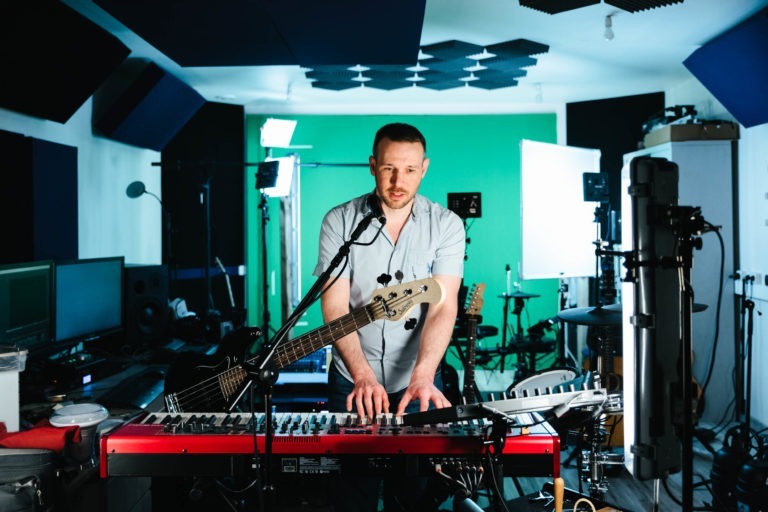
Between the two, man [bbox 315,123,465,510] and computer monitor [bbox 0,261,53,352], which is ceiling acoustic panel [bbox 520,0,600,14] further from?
computer monitor [bbox 0,261,53,352]

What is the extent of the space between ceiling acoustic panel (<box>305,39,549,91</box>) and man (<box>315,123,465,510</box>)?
3051 mm

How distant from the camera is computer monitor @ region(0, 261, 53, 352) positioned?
2922 millimetres

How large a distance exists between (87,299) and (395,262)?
205 centimetres

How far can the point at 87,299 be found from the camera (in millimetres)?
3688

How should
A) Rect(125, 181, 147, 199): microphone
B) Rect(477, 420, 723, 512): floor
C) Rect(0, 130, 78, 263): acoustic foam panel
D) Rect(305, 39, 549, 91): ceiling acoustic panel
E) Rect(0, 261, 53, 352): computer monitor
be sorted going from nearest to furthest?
Rect(0, 261, 53, 352): computer monitor
Rect(477, 420, 723, 512): floor
Rect(0, 130, 78, 263): acoustic foam panel
Rect(125, 181, 147, 199): microphone
Rect(305, 39, 549, 91): ceiling acoustic panel

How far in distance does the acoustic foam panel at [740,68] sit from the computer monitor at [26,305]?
4517 millimetres

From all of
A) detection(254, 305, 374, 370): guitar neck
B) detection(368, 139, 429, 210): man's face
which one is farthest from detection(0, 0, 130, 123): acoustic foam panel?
detection(254, 305, 374, 370): guitar neck

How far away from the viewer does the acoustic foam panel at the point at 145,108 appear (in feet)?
18.4

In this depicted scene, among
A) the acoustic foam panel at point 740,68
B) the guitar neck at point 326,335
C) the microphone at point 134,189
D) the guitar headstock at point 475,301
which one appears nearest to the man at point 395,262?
the guitar neck at point 326,335

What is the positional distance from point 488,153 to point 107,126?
15.2ft

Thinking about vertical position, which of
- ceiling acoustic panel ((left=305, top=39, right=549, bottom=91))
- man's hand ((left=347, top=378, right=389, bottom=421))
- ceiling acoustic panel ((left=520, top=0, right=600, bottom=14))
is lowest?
man's hand ((left=347, top=378, right=389, bottom=421))

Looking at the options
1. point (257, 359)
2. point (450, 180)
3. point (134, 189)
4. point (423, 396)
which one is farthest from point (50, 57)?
point (450, 180)

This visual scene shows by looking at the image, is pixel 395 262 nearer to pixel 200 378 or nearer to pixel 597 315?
pixel 200 378

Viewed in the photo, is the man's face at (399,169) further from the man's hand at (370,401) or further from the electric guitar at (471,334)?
the electric guitar at (471,334)
